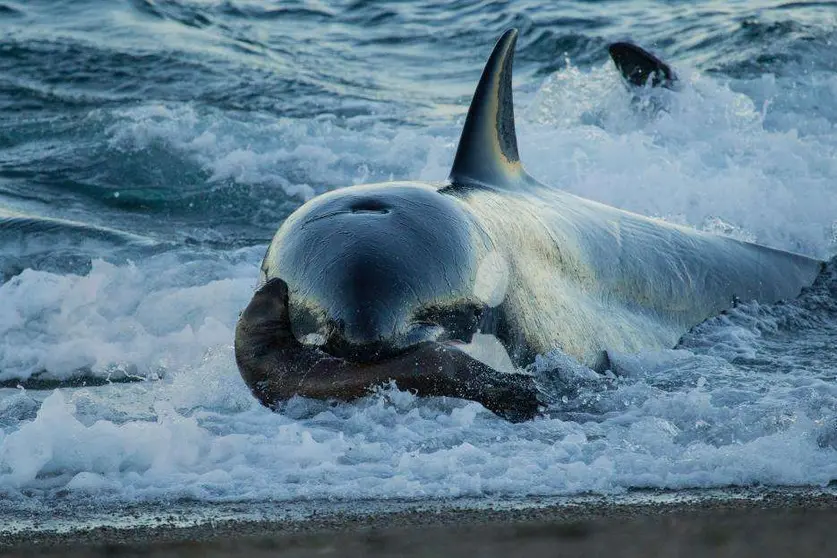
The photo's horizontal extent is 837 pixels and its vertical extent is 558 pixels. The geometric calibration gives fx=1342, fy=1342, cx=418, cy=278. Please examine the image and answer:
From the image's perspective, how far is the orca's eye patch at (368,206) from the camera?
245 inches

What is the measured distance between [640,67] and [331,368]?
12594mm

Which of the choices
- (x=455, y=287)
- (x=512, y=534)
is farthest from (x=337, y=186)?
(x=512, y=534)

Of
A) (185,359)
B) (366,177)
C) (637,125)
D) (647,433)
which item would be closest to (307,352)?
(647,433)

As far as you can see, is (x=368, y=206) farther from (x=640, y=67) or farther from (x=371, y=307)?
(x=640, y=67)

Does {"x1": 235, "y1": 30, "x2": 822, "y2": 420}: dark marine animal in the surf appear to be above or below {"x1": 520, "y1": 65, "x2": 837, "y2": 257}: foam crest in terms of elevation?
above

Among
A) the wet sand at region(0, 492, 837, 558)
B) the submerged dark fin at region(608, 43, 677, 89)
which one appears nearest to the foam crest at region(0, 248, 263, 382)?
the wet sand at region(0, 492, 837, 558)

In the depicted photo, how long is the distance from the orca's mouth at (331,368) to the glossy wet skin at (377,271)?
0.05 m

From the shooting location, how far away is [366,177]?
14.8m

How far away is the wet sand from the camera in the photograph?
3.54 m

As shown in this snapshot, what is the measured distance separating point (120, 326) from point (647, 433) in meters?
4.14

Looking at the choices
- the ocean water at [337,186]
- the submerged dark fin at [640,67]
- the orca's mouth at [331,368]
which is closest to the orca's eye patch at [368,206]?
the orca's mouth at [331,368]

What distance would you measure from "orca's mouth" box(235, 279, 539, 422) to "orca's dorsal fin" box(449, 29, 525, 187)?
1.47 meters

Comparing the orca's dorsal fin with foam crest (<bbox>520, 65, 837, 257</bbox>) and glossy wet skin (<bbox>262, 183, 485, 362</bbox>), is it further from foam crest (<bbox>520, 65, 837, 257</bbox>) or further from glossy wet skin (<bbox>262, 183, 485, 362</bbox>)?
foam crest (<bbox>520, 65, 837, 257</bbox>)

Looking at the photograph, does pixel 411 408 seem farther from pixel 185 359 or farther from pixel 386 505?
pixel 185 359
